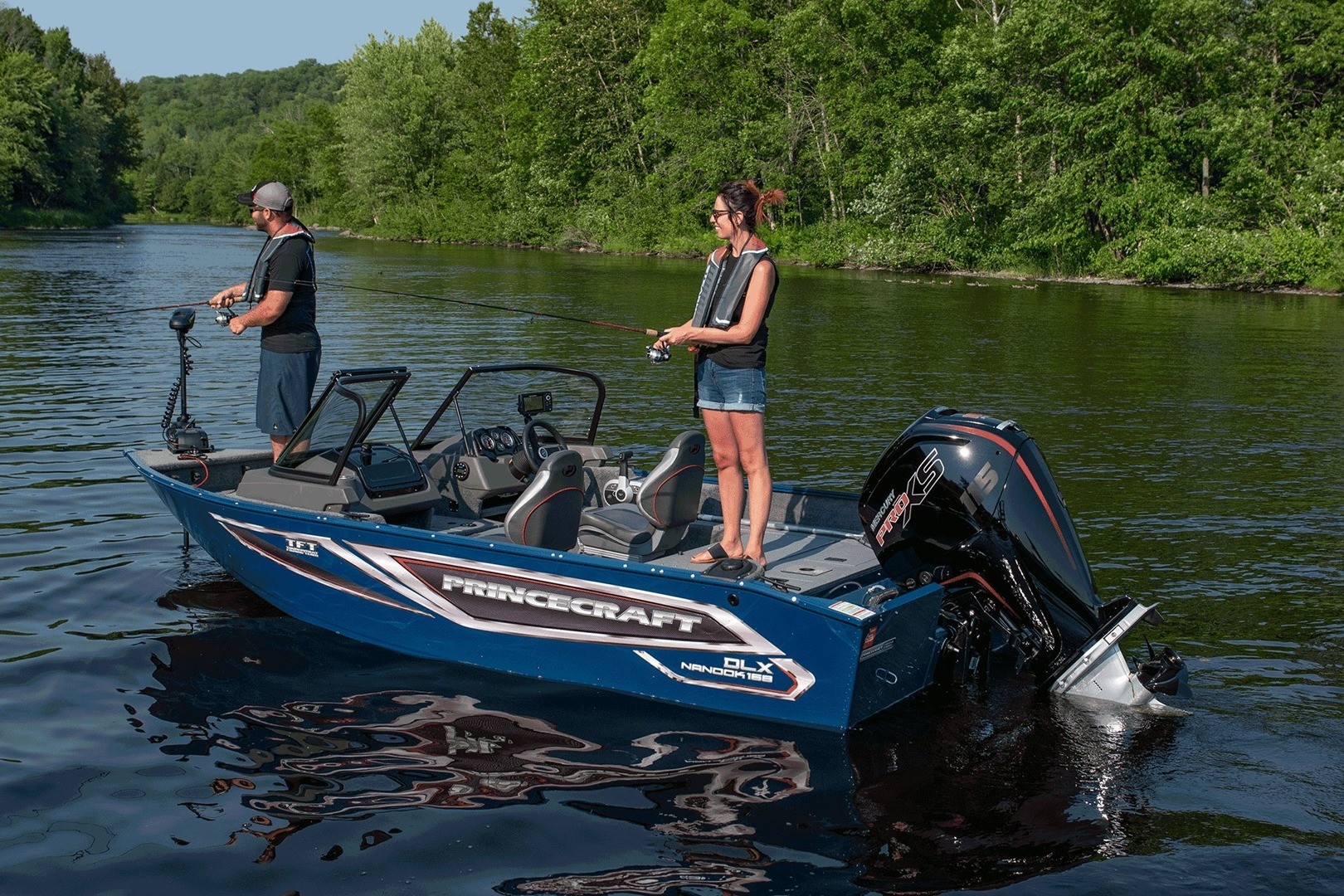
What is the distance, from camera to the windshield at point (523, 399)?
26.4ft

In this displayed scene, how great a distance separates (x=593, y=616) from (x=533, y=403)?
7.17 ft

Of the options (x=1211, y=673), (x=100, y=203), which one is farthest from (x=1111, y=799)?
(x=100, y=203)

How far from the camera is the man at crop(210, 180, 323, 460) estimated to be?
791 cm

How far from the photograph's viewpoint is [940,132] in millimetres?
41000

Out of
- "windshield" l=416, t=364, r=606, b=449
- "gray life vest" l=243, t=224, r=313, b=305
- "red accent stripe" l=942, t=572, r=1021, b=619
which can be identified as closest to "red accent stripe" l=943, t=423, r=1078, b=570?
"red accent stripe" l=942, t=572, r=1021, b=619

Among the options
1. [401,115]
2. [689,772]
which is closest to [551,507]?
[689,772]

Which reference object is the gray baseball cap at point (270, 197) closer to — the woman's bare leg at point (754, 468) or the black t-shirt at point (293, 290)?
the black t-shirt at point (293, 290)

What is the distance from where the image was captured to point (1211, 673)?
6531mm

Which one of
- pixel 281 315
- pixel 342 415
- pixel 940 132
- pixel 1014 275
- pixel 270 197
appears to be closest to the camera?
pixel 342 415

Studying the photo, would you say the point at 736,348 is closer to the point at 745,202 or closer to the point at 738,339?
the point at 738,339

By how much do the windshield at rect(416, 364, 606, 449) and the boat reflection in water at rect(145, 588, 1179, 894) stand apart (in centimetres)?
200

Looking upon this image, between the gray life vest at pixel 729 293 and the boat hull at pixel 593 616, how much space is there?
1327 millimetres

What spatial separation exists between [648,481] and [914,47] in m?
41.0

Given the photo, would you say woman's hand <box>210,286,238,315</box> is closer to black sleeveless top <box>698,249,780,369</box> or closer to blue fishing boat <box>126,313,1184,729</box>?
blue fishing boat <box>126,313,1184,729</box>
